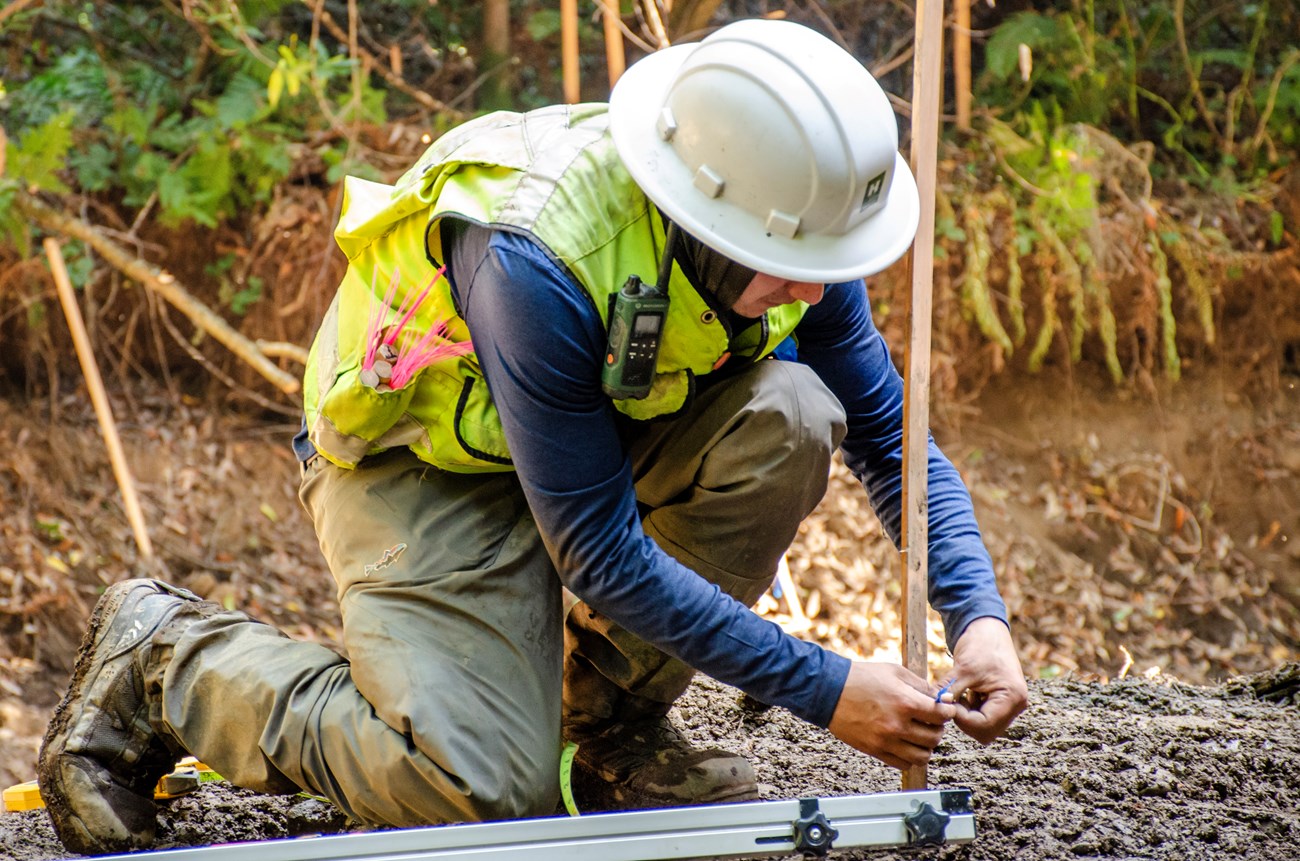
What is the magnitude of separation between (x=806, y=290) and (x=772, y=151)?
0.22 m

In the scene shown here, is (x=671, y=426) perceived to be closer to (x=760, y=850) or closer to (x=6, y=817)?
(x=760, y=850)

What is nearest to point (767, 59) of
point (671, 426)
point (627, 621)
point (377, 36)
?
point (671, 426)

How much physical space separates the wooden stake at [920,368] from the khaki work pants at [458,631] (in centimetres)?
18

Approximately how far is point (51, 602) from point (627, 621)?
2.63 meters

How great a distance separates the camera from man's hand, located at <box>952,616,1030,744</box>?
1.78 m

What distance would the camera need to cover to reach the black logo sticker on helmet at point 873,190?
166cm

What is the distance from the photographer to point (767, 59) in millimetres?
1606

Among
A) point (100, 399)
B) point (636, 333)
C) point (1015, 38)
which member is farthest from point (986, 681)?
point (1015, 38)

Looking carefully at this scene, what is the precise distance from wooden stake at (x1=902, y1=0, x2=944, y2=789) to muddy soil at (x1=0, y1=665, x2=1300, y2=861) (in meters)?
0.34

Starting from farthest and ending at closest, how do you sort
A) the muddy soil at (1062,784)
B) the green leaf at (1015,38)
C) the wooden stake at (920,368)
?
1. the green leaf at (1015,38)
2. the muddy soil at (1062,784)
3. the wooden stake at (920,368)

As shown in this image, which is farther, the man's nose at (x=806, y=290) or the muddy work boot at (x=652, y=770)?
the muddy work boot at (x=652, y=770)

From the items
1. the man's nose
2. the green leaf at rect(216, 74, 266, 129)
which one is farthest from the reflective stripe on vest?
the green leaf at rect(216, 74, 266, 129)

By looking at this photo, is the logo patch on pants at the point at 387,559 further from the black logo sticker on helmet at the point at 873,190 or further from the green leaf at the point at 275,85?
the green leaf at the point at 275,85

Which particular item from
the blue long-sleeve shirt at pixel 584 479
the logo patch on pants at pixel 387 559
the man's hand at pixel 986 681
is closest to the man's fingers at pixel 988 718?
the man's hand at pixel 986 681
